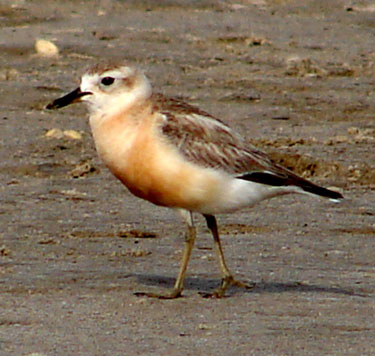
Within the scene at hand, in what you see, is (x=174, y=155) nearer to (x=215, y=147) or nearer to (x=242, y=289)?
(x=215, y=147)

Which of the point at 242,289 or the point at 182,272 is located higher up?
the point at 182,272

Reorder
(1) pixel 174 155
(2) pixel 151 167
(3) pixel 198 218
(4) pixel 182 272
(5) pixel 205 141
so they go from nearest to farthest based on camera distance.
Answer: (2) pixel 151 167, (1) pixel 174 155, (4) pixel 182 272, (5) pixel 205 141, (3) pixel 198 218

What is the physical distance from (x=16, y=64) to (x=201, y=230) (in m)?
4.89

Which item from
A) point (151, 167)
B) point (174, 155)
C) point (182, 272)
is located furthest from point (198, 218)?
point (151, 167)

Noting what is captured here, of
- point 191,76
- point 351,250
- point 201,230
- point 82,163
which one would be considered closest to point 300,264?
point 351,250

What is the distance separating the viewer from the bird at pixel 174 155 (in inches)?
289

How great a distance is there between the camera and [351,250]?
8.38 metres

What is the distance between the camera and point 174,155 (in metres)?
7.41

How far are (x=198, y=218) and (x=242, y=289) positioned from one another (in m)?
1.71

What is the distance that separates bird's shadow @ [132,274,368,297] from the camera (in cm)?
749

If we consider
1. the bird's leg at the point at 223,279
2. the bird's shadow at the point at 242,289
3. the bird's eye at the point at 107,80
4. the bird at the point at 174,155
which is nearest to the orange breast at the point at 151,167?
the bird at the point at 174,155

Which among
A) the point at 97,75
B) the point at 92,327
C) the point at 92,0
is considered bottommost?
the point at 92,0

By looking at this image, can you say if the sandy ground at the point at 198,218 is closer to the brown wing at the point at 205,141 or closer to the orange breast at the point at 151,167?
the orange breast at the point at 151,167

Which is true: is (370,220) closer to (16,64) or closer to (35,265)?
(35,265)
